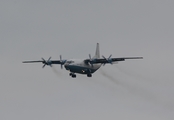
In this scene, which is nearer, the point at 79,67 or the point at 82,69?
the point at 79,67

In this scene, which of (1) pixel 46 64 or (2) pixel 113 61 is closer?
(2) pixel 113 61

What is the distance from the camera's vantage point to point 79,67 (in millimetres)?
96375

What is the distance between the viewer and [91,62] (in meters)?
98.8

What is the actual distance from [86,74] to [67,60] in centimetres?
530

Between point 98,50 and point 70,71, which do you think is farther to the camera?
point 98,50

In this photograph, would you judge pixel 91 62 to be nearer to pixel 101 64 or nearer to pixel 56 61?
pixel 101 64

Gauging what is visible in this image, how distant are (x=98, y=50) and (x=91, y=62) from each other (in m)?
11.1

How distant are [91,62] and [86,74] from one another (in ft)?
9.24

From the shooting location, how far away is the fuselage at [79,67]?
314ft

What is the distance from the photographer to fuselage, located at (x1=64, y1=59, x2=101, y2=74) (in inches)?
3765

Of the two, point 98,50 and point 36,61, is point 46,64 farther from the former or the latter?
point 98,50

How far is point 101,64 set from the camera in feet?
331

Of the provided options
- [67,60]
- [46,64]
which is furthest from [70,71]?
[46,64]

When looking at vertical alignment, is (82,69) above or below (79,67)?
below
